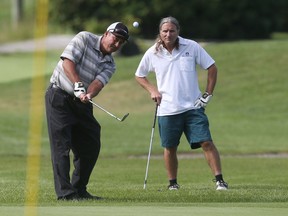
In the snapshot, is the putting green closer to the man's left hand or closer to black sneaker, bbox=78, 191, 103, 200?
black sneaker, bbox=78, 191, 103, 200

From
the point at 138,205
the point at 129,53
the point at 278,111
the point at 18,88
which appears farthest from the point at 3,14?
the point at 138,205

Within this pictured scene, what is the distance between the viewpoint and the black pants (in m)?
11.8

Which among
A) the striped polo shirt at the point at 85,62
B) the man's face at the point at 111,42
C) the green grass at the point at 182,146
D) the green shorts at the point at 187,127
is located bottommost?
the green grass at the point at 182,146

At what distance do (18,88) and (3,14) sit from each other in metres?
35.5

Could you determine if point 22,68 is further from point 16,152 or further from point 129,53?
point 16,152

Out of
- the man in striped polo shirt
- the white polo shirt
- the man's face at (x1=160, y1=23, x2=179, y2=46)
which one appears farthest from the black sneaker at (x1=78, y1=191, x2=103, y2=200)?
the man's face at (x1=160, y1=23, x2=179, y2=46)

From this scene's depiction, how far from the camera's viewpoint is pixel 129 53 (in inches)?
1687

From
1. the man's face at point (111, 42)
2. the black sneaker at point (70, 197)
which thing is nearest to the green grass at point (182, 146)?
the black sneaker at point (70, 197)

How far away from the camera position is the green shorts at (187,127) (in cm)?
1294

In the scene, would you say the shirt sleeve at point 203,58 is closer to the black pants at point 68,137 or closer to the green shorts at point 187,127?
the green shorts at point 187,127

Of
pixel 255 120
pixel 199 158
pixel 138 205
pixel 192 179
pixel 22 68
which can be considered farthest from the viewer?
pixel 22 68

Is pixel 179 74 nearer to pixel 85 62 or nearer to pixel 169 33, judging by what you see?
pixel 169 33

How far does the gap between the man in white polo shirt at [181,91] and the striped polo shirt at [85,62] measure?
4.02 ft

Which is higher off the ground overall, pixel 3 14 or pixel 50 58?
pixel 50 58
